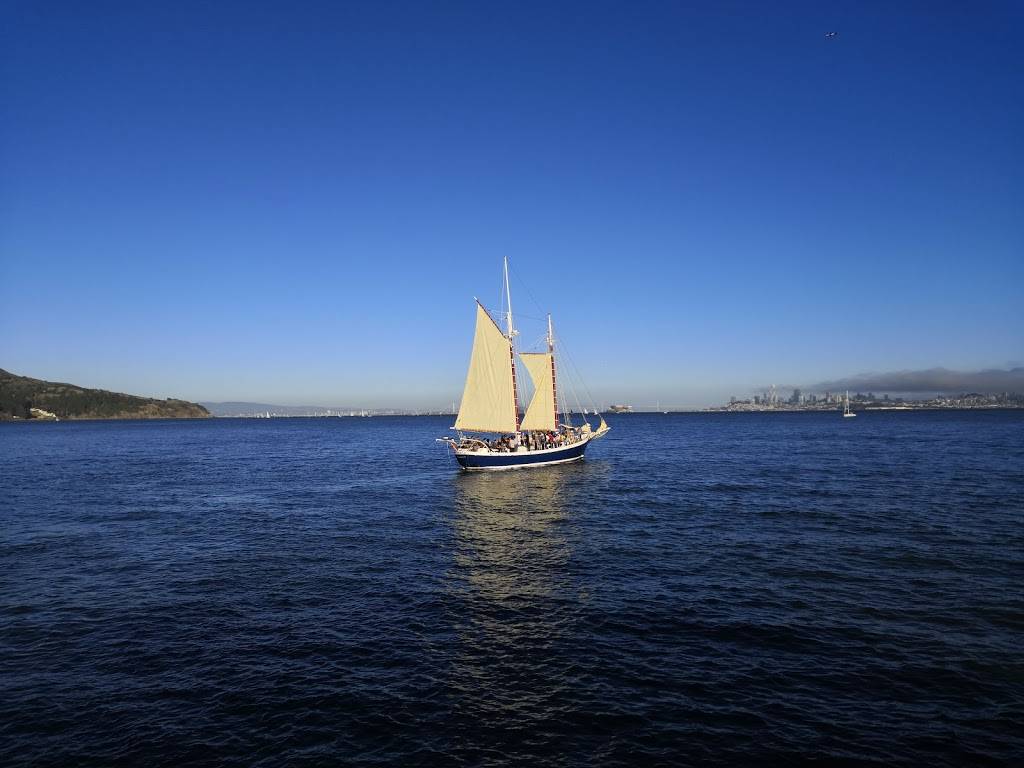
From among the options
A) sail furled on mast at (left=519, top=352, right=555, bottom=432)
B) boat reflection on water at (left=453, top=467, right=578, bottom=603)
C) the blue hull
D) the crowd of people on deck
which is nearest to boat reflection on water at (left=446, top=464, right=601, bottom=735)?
boat reflection on water at (left=453, top=467, right=578, bottom=603)

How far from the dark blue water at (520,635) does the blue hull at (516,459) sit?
25.2 meters

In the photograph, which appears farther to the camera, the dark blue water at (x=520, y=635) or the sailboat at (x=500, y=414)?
the sailboat at (x=500, y=414)

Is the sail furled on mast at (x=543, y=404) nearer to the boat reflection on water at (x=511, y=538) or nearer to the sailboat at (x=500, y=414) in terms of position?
the sailboat at (x=500, y=414)

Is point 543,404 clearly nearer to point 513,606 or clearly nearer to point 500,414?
point 500,414

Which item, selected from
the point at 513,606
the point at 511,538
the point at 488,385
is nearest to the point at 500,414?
the point at 488,385

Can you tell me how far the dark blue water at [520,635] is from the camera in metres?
14.8

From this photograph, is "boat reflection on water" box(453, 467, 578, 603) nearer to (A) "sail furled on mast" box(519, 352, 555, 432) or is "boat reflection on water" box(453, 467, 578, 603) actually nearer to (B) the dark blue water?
(B) the dark blue water

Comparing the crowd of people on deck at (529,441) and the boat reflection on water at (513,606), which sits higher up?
the crowd of people on deck at (529,441)

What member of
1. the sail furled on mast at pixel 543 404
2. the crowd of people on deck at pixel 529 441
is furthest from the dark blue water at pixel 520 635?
the sail furled on mast at pixel 543 404

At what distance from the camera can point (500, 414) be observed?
7588cm

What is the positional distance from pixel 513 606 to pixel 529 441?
53748mm

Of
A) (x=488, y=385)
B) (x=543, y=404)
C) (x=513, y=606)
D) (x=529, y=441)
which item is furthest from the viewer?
(x=543, y=404)

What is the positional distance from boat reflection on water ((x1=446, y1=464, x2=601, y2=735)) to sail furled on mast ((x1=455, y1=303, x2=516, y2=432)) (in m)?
25.5

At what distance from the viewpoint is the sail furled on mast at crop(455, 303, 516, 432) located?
73375 mm
